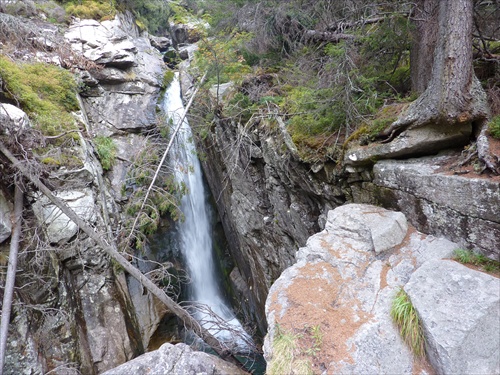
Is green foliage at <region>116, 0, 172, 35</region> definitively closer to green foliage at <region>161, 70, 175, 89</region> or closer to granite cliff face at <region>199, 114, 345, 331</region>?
green foliage at <region>161, 70, 175, 89</region>

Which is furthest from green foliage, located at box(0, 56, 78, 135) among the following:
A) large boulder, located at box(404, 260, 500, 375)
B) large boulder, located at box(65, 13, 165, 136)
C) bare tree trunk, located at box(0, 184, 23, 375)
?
large boulder, located at box(404, 260, 500, 375)

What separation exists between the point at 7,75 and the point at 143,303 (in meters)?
7.41

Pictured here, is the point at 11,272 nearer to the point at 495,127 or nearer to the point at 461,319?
the point at 461,319

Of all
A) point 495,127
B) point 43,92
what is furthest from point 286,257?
point 43,92

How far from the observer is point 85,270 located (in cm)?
674

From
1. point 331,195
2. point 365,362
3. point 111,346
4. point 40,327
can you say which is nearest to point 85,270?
point 40,327

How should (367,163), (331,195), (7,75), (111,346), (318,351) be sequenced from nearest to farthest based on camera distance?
(318,351) → (367,163) → (331,195) → (111,346) → (7,75)

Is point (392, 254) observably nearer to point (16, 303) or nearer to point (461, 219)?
point (461, 219)

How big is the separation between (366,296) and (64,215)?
7213 mm

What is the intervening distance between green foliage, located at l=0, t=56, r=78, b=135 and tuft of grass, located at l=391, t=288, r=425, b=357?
8.51 metres

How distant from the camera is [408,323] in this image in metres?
2.52

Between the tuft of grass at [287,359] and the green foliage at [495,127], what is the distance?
3231 millimetres

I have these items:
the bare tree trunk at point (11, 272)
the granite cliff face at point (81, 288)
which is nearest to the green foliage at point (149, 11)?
the granite cliff face at point (81, 288)

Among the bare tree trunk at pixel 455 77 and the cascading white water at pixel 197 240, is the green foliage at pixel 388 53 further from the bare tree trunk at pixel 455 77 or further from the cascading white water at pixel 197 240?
the cascading white water at pixel 197 240
